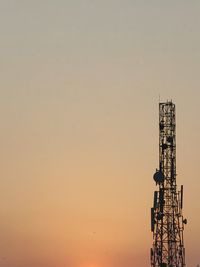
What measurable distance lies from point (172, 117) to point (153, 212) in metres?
12.4

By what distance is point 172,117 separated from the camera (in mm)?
87375

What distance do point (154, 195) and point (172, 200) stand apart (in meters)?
2.41

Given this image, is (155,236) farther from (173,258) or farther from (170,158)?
(170,158)

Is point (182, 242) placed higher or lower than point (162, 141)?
lower

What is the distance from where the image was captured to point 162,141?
289 feet

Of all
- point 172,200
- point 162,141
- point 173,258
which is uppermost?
point 162,141

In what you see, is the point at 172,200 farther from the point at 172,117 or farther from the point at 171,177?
the point at 172,117

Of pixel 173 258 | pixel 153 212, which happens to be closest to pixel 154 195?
pixel 153 212

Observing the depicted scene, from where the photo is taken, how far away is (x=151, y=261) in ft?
285

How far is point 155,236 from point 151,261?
3.49 m

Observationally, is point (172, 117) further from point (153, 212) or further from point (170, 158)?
point (153, 212)

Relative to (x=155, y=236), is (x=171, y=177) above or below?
above

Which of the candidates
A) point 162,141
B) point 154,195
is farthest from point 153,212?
point 162,141

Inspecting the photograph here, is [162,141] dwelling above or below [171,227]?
above
